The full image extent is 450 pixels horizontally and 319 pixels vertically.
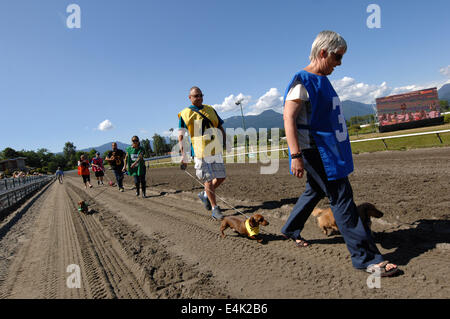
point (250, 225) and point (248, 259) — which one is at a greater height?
point (250, 225)

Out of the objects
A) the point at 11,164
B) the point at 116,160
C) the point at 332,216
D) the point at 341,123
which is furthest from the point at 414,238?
the point at 11,164

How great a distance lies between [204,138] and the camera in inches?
179

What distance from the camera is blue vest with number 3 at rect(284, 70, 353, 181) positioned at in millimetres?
2369

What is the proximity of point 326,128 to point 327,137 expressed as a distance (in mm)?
93

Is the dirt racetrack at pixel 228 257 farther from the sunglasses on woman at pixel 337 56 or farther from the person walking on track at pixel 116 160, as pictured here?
the person walking on track at pixel 116 160

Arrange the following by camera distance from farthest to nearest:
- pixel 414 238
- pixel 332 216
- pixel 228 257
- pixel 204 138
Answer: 1. pixel 204 138
2. pixel 332 216
3. pixel 228 257
4. pixel 414 238

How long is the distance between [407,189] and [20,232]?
8.68 meters

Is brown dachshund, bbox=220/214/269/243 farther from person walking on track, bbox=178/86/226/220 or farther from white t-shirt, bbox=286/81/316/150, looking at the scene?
white t-shirt, bbox=286/81/316/150

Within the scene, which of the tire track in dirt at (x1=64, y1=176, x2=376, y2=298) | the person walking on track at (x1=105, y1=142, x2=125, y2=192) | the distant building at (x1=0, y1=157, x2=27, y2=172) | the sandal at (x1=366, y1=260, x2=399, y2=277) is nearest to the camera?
the sandal at (x1=366, y1=260, x2=399, y2=277)

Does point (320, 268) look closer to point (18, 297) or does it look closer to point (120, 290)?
point (120, 290)

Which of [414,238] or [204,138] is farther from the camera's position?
[204,138]

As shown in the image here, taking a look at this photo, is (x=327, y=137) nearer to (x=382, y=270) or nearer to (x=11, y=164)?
(x=382, y=270)

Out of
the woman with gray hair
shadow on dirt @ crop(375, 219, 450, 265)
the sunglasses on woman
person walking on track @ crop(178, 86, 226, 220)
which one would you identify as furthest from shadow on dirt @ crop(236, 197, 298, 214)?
the sunglasses on woman
